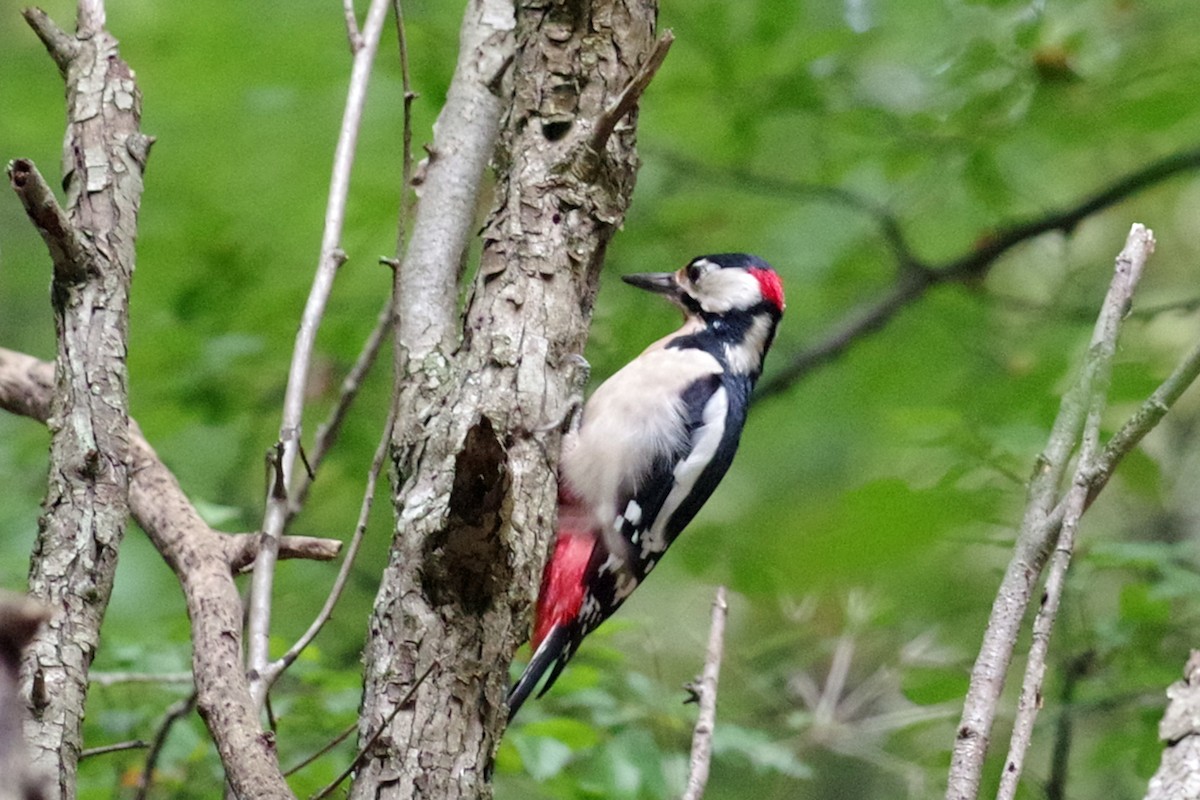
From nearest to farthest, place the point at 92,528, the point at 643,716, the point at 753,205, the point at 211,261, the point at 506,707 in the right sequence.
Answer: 1. the point at 92,528
2. the point at 506,707
3. the point at 643,716
4. the point at 211,261
5. the point at 753,205

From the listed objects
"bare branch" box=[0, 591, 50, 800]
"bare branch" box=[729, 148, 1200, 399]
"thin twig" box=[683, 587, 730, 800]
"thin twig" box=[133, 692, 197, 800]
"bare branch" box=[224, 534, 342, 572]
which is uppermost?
"bare branch" box=[729, 148, 1200, 399]

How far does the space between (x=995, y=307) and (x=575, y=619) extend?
2457 millimetres

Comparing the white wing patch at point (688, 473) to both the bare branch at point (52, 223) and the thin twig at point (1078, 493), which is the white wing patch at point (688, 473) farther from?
the bare branch at point (52, 223)

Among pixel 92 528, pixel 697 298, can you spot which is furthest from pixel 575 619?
pixel 92 528

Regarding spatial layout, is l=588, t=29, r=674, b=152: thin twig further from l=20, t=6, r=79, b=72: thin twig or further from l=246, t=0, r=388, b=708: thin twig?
l=20, t=6, r=79, b=72: thin twig

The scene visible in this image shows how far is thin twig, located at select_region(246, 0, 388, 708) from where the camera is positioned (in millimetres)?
1905

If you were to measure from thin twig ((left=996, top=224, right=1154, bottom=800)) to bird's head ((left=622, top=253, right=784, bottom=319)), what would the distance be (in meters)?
1.90

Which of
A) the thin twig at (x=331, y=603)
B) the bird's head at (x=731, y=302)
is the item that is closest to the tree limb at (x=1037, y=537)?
the thin twig at (x=331, y=603)

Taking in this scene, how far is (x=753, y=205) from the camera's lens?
185 inches

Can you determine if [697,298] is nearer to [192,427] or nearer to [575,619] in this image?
[575,619]

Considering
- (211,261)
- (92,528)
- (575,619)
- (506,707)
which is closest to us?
(92,528)

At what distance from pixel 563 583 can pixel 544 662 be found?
0.74 ft

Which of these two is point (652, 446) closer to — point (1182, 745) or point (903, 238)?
point (903, 238)

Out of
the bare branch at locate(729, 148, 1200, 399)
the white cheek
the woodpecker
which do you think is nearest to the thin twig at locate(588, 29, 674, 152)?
the woodpecker
